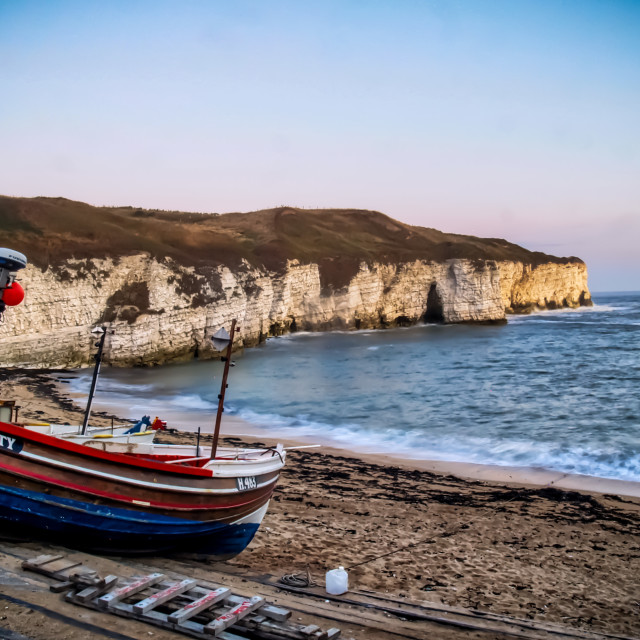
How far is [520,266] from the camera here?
9750 cm

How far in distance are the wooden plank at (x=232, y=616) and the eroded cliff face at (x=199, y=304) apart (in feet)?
30.2

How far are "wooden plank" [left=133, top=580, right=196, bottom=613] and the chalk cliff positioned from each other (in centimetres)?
3259

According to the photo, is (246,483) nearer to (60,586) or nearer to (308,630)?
(60,586)

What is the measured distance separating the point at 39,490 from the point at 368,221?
110 metres

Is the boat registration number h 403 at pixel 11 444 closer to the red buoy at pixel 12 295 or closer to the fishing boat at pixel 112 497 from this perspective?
the fishing boat at pixel 112 497

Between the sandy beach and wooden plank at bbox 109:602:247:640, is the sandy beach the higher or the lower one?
the lower one

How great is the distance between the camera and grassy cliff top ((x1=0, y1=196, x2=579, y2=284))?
46.4m

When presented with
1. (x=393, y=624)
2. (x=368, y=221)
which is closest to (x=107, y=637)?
(x=393, y=624)

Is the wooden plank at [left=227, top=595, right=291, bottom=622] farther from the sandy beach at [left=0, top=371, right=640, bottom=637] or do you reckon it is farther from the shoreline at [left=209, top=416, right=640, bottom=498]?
the shoreline at [left=209, top=416, right=640, bottom=498]

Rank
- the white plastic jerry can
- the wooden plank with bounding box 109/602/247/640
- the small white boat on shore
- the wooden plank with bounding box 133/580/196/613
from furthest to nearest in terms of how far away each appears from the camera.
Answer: the small white boat on shore < the white plastic jerry can < the wooden plank with bounding box 133/580/196/613 < the wooden plank with bounding box 109/602/247/640

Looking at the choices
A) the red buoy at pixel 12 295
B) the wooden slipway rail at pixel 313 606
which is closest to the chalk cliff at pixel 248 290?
the red buoy at pixel 12 295

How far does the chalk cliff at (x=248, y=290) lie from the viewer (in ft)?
127

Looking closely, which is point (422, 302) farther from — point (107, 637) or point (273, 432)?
point (107, 637)

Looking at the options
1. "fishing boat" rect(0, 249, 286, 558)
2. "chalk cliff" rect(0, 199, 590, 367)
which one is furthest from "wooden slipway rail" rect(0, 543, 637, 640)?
"chalk cliff" rect(0, 199, 590, 367)
